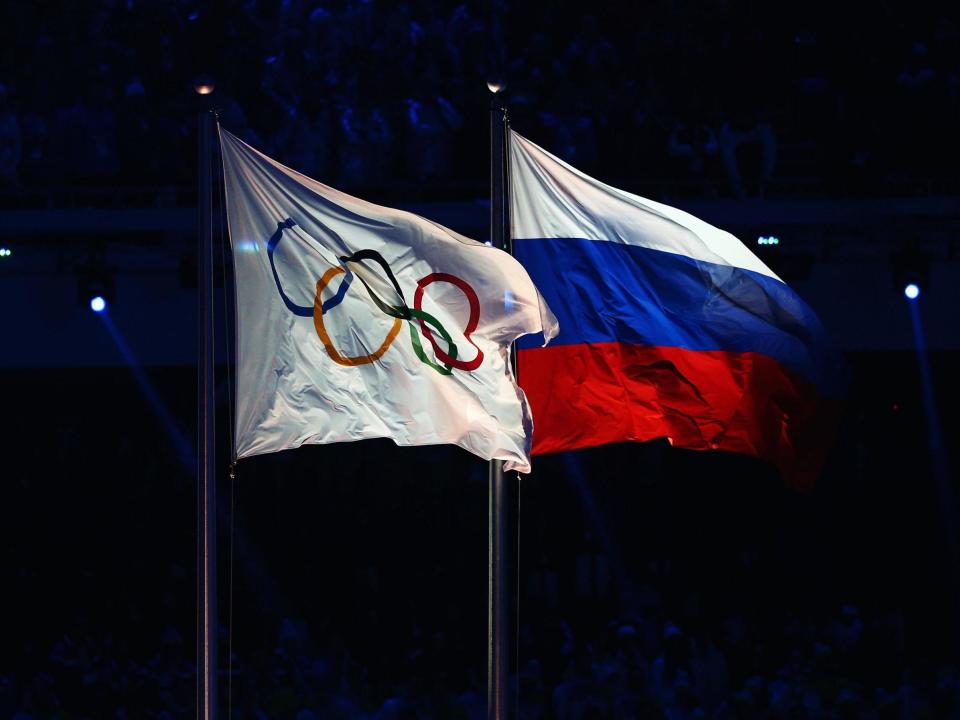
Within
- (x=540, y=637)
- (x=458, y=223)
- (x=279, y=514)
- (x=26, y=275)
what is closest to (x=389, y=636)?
(x=540, y=637)

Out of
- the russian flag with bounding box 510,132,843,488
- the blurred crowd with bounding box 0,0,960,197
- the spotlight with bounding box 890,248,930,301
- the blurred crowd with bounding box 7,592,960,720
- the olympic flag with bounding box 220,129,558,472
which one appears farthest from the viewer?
the blurred crowd with bounding box 0,0,960,197

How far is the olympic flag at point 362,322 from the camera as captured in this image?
288 inches

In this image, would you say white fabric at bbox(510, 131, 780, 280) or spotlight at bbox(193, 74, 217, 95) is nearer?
spotlight at bbox(193, 74, 217, 95)

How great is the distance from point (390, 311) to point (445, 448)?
297 inches

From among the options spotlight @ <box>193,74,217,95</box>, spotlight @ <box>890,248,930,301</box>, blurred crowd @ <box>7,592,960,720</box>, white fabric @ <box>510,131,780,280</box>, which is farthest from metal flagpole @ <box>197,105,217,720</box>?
spotlight @ <box>890,248,930,301</box>

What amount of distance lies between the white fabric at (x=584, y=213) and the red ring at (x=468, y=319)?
0.63 meters

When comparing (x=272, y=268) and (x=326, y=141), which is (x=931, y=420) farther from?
(x=272, y=268)

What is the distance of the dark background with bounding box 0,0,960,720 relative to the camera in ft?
41.8

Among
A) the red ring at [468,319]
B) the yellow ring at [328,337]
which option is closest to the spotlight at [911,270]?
the red ring at [468,319]

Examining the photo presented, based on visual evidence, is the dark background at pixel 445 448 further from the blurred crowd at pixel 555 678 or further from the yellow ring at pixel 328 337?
the yellow ring at pixel 328 337

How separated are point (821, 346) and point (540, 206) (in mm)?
1624

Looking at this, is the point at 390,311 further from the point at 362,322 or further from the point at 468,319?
the point at 468,319

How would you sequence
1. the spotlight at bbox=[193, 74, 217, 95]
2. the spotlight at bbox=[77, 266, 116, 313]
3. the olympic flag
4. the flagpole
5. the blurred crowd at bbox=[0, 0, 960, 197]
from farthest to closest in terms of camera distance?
1. the blurred crowd at bbox=[0, 0, 960, 197]
2. the spotlight at bbox=[77, 266, 116, 313]
3. the flagpole
4. the olympic flag
5. the spotlight at bbox=[193, 74, 217, 95]

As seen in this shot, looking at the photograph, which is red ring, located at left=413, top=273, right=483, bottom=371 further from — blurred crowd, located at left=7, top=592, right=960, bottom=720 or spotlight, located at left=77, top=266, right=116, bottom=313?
spotlight, located at left=77, top=266, right=116, bottom=313
